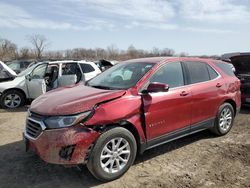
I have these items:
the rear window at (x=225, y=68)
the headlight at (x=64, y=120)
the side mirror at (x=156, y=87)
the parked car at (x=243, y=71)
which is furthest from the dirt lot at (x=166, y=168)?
the parked car at (x=243, y=71)

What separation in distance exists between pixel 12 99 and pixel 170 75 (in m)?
6.59

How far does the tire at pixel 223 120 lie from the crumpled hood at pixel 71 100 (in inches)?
101

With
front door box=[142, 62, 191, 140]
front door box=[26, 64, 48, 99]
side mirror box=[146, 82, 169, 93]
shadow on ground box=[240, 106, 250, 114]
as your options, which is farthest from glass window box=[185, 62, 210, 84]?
front door box=[26, 64, 48, 99]

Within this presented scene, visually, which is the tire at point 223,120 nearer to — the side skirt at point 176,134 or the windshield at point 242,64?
the side skirt at point 176,134

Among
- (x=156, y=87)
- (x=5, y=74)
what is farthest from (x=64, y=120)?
(x=5, y=74)

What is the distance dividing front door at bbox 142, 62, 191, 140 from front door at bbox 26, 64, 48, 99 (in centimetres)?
570

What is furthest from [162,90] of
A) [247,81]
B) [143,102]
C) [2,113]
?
[2,113]

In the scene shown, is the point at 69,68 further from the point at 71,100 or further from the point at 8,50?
the point at 8,50

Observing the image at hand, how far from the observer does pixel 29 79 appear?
10391 mm

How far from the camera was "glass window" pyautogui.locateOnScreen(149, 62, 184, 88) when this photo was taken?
17.3 ft

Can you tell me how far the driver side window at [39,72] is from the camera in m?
10.4

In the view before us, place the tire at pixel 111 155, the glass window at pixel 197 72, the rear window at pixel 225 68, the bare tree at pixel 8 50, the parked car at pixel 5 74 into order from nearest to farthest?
1. the tire at pixel 111 155
2. the glass window at pixel 197 72
3. the rear window at pixel 225 68
4. the parked car at pixel 5 74
5. the bare tree at pixel 8 50

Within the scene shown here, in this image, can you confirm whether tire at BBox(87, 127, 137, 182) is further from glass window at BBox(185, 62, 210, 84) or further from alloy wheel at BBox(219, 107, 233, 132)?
alloy wheel at BBox(219, 107, 233, 132)

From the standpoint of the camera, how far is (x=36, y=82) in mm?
10266
